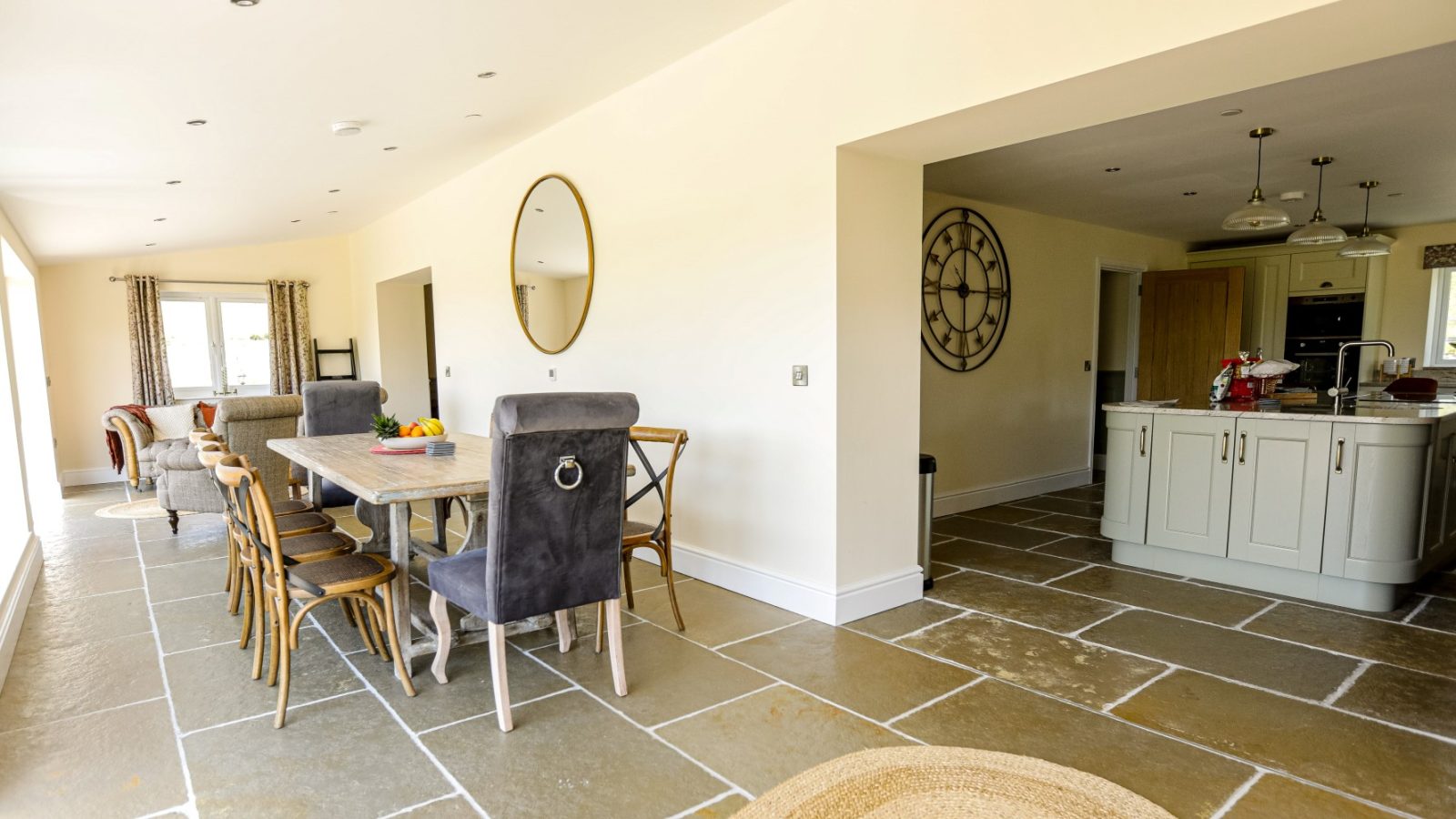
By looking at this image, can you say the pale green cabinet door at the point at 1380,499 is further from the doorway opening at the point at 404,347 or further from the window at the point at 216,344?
the window at the point at 216,344

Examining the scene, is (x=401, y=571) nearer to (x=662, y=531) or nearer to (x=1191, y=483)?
(x=662, y=531)

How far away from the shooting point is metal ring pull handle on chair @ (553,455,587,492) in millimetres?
2244

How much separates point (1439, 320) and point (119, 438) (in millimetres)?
11739

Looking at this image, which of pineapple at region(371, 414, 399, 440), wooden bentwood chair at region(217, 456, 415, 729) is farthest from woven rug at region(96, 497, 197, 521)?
wooden bentwood chair at region(217, 456, 415, 729)

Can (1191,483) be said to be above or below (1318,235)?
below

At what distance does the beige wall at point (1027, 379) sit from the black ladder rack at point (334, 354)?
21.3 ft

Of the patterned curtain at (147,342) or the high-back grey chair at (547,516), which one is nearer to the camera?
the high-back grey chair at (547,516)

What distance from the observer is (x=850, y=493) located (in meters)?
3.16

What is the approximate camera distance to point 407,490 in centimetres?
231

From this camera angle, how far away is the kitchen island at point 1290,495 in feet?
10.5

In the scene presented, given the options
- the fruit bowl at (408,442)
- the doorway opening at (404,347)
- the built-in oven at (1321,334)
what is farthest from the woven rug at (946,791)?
the built-in oven at (1321,334)

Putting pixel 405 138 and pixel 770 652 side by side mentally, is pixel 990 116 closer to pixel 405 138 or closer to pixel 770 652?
pixel 770 652

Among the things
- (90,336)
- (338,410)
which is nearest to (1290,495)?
(338,410)

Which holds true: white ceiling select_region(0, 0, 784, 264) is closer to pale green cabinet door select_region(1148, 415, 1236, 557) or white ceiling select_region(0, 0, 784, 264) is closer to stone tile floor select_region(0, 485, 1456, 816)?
stone tile floor select_region(0, 485, 1456, 816)
